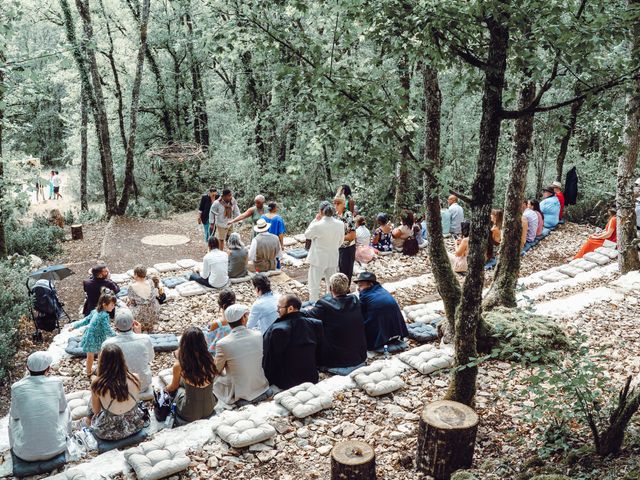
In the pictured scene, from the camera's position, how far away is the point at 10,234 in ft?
44.7

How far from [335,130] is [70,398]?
4300 mm

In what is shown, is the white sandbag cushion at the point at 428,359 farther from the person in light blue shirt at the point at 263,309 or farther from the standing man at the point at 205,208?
the standing man at the point at 205,208

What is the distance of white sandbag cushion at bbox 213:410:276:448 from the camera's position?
4.62m

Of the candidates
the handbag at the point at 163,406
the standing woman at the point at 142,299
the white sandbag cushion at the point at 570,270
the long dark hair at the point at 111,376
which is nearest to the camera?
the long dark hair at the point at 111,376

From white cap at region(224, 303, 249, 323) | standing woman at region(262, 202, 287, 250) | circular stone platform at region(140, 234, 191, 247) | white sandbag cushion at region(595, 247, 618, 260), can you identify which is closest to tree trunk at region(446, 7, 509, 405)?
white cap at region(224, 303, 249, 323)

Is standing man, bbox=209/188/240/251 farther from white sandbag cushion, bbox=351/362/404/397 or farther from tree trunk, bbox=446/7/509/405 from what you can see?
tree trunk, bbox=446/7/509/405

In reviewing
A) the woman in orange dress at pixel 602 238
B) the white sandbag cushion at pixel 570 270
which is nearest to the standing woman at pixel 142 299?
the white sandbag cushion at pixel 570 270

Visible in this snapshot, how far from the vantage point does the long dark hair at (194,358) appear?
5086 mm

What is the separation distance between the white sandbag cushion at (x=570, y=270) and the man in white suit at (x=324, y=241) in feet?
16.3

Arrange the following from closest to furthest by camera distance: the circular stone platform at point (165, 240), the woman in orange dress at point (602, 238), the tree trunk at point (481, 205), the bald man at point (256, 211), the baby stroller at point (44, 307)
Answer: the tree trunk at point (481, 205), the baby stroller at point (44, 307), the bald man at point (256, 211), the woman in orange dress at point (602, 238), the circular stone platform at point (165, 240)

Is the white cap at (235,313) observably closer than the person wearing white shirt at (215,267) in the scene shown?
Yes

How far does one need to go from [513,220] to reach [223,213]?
20.1 ft

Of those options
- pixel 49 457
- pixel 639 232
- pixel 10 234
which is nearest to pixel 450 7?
pixel 49 457

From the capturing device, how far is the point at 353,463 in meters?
3.74
